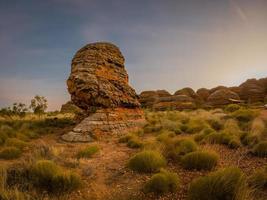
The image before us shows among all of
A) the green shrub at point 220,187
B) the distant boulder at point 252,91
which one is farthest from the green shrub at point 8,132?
the distant boulder at point 252,91

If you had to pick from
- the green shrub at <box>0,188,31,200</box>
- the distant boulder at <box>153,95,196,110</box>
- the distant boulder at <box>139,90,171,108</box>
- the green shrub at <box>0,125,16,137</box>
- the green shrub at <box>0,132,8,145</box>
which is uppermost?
the distant boulder at <box>139,90,171,108</box>

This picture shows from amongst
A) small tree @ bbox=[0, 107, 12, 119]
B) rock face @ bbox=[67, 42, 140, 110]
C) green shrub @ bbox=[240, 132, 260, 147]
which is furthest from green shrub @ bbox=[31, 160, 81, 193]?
small tree @ bbox=[0, 107, 12, 119]

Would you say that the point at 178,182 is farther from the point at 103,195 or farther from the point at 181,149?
the point at 181,149

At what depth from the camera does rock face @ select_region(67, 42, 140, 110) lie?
37.1ft

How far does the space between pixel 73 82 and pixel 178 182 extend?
8.98 m

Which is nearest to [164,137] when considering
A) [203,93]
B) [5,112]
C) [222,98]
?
[5,112]

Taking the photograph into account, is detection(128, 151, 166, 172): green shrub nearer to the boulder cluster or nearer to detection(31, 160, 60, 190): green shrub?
detection(31, 160, 60, 190): green shrub

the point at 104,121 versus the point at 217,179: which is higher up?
the point at 104,121

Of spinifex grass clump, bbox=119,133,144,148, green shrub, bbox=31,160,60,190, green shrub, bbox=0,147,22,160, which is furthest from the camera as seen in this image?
spinifex grass clump, bbox=119,133,144,148

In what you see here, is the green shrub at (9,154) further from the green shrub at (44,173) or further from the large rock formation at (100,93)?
the large rock formation at (100,93)

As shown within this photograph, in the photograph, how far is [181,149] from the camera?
656cm

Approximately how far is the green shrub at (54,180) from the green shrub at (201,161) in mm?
2922

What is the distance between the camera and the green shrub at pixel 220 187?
3.39 meters

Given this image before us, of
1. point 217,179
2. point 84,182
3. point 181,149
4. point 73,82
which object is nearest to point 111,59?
point 73,82
